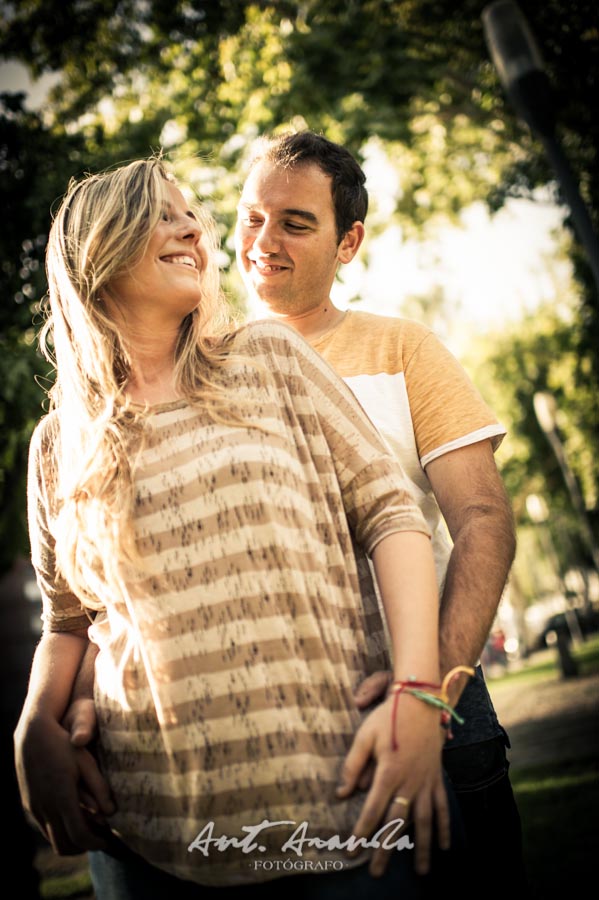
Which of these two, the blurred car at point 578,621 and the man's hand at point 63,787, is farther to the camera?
the blurred car at point 578,621

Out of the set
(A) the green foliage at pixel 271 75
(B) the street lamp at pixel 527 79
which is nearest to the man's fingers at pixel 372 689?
(B) the street lamp at pixel 527 79

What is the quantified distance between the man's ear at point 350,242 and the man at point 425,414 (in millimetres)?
35

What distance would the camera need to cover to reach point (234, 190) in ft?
32.1

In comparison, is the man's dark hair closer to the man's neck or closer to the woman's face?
the man's neck

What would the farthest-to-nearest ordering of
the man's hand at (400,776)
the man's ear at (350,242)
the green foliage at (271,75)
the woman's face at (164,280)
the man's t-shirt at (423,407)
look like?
the green foliage at (271,75)
the man's ear at (350,242)
the man's t-shirt at (423,407)
the woman's face at (164,280)
the man's hand at (400,776)

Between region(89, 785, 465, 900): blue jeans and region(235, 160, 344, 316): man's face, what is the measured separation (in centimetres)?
190

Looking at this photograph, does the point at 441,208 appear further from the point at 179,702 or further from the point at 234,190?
the point at 179,702

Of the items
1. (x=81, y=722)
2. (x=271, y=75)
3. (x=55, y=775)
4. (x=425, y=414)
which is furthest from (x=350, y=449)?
(x=271, y=75)

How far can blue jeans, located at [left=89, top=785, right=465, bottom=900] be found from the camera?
4.84ft

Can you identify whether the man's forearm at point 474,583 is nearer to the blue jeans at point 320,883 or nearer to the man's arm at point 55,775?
the blue jeans at point 320,883

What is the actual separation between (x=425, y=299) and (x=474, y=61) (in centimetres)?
1911

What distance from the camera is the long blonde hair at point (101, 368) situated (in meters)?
1.78

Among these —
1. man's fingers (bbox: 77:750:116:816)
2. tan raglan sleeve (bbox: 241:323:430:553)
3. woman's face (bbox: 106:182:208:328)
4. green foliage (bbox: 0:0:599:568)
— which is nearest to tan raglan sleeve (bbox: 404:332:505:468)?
tan raglan sleeve (bbox: 241:323:430:553)

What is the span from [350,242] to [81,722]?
86.1 inches
